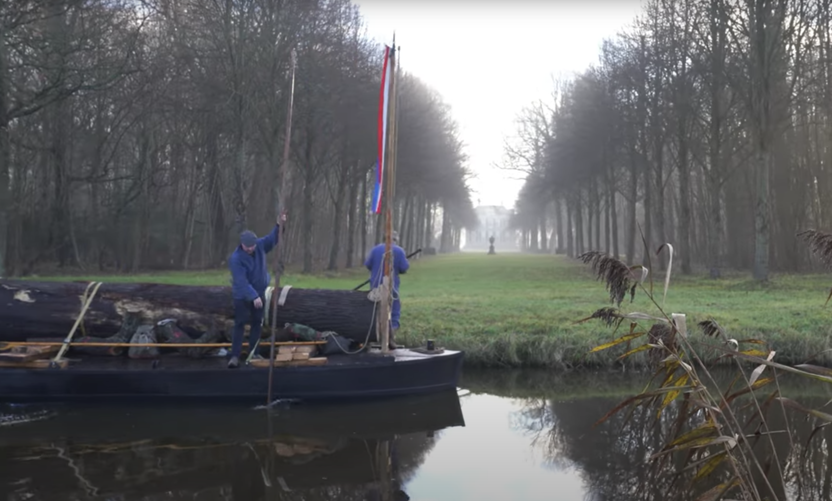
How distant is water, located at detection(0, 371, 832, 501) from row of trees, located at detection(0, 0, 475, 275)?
36.2 feet

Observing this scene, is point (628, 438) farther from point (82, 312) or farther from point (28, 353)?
point (28, 353)

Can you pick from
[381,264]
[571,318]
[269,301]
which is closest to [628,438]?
[381,264]

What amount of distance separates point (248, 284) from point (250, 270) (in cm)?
24

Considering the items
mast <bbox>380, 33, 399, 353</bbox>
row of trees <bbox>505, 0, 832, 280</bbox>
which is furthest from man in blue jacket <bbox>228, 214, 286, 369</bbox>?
row of trees <bbox>505, 0, 832, 280</bbox>

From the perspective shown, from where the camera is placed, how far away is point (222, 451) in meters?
6.12

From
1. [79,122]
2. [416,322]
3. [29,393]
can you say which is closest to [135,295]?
[29,393]

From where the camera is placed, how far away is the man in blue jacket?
319 inches

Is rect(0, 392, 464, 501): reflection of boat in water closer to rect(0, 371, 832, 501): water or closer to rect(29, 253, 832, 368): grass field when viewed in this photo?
rect(0, 371, 832, 501): water

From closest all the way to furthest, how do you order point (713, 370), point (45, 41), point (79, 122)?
1. point (713, 370)
2. point (45, 41)
3. point (79, 122)

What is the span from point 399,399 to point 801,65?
22.0 m

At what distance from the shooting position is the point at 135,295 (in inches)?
361

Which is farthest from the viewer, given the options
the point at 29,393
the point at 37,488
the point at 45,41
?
the point at 45,41

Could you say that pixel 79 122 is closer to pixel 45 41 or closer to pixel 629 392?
pixel 45 41

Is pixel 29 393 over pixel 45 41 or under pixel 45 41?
under
